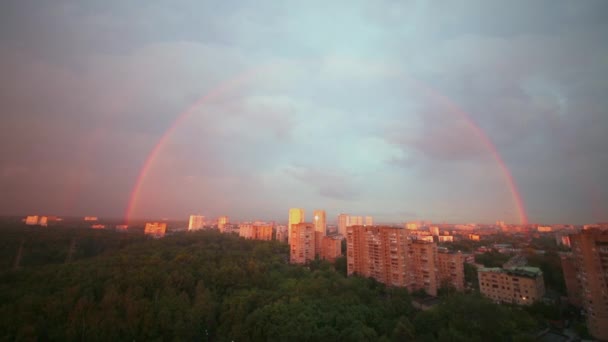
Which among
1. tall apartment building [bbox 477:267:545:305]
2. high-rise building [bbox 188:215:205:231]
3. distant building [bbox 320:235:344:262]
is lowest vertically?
tall apartment building [bbox 477:267:545:305]

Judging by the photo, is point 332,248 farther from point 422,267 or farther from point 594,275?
point 594,275

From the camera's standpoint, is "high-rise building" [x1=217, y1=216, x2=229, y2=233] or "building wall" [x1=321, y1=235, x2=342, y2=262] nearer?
"building wall" [x1=321, y1=235, x2=342, y2=262]

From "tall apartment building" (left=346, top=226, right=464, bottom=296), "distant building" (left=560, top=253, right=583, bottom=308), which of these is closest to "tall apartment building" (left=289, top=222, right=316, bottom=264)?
"tall apartment building" (left=346, top=226, right=464, bottom=296)

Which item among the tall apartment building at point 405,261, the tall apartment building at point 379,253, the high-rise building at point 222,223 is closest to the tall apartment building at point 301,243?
the tall apartment building at point 379,253

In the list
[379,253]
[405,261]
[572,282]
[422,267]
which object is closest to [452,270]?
[422,267]

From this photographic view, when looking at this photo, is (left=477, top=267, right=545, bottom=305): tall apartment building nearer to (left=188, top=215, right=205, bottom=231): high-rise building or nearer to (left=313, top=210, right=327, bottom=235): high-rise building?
(left=313, top=210, right=327, bottom=235): high-rise building

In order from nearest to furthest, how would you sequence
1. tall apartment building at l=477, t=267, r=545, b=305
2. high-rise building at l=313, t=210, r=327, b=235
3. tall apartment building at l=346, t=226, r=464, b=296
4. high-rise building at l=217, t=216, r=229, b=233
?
tall apartment building at l=477, t=267, r=545, b=305 → tall apartment building at l=346, t=226, r=464, b=296 → high-rise building at l=313, t=210, r=327, b=235 → high-rise building at l=217, t=216, r=229, b=233

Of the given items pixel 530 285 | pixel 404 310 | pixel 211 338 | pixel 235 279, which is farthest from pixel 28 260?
pixel 530 285
